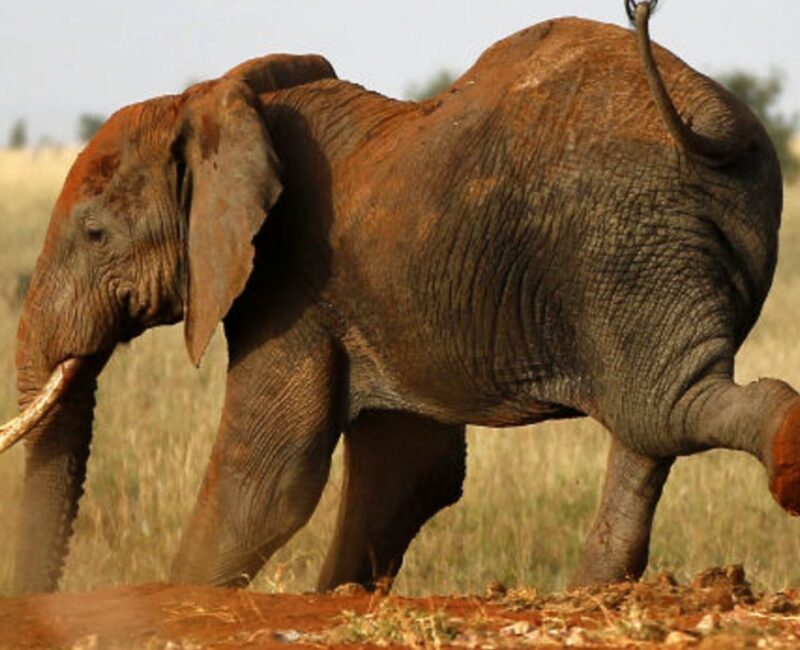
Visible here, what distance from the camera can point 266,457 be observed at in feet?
22.6

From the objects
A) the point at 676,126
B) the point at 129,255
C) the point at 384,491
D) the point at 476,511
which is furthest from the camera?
the point at 476,511

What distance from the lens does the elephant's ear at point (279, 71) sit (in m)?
7.30

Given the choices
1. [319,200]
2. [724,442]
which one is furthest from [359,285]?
[724,442]

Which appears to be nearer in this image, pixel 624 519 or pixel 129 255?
pixel 624 519

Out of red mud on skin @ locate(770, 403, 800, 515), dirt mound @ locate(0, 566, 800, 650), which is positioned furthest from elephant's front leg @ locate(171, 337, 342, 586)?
red mud on skin @ locate(770, 403, 800, 515)

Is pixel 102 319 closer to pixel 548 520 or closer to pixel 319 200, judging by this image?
pixel 319 200

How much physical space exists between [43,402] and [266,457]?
0.82 m

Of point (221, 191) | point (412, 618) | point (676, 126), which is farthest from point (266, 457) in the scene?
point (412, 618)

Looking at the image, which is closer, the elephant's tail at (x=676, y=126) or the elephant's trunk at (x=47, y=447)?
the elephant's tail at (x=676, y=126)

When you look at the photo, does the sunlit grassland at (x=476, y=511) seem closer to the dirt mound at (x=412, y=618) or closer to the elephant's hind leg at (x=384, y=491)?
the elephant's hind leg at (x=384, y=491)

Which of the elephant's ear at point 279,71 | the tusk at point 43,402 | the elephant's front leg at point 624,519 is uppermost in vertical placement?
the elephant's ear at point 279,71

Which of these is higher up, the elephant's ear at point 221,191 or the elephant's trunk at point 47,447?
the elephant's ear at point 221,191

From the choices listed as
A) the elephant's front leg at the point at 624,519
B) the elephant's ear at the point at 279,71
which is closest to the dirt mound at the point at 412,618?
the elephant's front leg at the point at 624,519

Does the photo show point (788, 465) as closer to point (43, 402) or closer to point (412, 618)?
point (412, 618)
